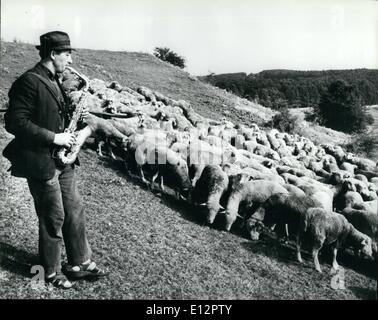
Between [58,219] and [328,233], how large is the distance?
5.61 metres

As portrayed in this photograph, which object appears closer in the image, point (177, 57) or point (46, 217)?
point (46, 217)

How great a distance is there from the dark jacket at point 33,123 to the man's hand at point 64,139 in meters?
0.06

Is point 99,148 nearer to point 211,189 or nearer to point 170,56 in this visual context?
point 211,189

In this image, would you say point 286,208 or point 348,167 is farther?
point 348,167

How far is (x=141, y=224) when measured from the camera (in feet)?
29.6

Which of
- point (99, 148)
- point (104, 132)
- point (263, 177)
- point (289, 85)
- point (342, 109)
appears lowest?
point (263, 177)

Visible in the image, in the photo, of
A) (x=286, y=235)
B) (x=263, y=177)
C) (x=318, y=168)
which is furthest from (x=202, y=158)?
(x=318, y=168)

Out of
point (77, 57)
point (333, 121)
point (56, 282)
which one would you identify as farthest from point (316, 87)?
point (56, 282)

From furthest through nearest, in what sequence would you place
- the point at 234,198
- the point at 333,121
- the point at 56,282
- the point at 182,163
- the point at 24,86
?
the point at 333,121, the point at 182,163, the point at 234,198, the point at 56,282, the point at 24,86

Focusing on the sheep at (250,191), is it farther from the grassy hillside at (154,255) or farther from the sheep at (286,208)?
the grassy hillside at (154,255)

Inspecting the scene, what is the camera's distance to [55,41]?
216 inches

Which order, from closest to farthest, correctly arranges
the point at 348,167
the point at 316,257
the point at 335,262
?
the point at 316,257, the point at 335,262, the point at 348,167

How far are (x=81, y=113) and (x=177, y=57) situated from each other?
41133 millimetres

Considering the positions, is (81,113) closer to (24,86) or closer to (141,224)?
(24,86)
